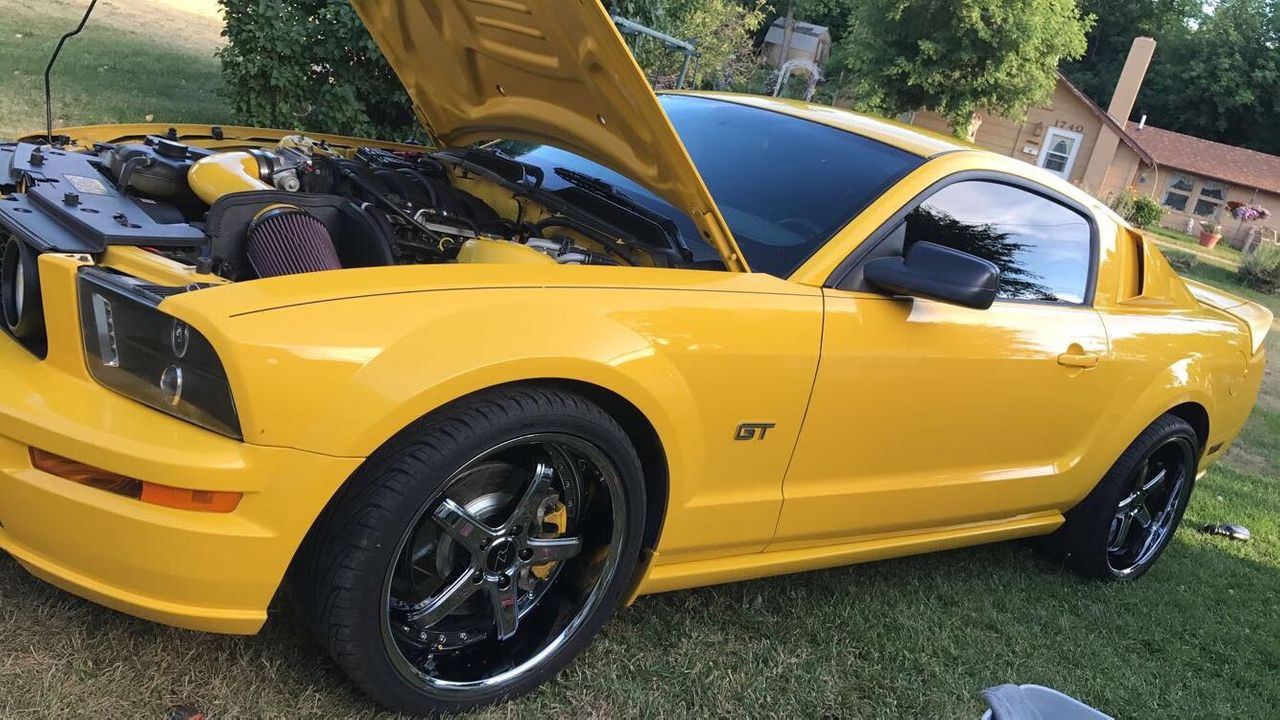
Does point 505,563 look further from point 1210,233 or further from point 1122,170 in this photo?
point 1122,170

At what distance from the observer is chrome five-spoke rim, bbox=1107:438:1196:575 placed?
3822 mm

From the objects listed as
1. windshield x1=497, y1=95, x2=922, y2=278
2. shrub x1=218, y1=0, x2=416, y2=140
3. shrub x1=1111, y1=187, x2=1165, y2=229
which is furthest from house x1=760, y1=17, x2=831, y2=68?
windshield x1=497, y1=95, x2=922, y2=278

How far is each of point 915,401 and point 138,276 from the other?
1.97 meters

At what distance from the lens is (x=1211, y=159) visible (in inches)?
1464

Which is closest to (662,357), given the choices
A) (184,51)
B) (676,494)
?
(676,494)

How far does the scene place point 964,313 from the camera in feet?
9.10

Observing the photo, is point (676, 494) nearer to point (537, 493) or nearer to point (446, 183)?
point (537, 493)

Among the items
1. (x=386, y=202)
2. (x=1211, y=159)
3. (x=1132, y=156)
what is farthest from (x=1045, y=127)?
(x=386, y=202)

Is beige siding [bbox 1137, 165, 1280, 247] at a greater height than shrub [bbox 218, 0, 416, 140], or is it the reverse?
shrub [bbox 218, 0, 416, 140]

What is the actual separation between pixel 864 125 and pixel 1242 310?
7.46 ft

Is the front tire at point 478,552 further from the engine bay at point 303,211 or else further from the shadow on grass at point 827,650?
the engine bay at point 303,211

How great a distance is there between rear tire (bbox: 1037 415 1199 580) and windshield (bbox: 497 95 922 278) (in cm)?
159

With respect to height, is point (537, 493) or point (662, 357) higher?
point (662, 357)

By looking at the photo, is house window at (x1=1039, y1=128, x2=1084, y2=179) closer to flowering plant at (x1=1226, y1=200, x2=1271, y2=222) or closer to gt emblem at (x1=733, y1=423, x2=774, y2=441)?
flowering plant at (x1=1226, y1=200, x2=1271, y2=222)
